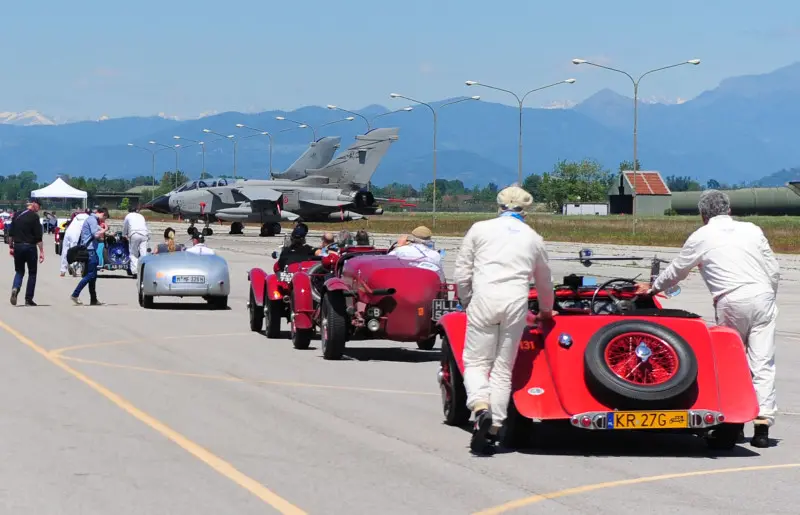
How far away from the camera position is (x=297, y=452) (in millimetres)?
9227

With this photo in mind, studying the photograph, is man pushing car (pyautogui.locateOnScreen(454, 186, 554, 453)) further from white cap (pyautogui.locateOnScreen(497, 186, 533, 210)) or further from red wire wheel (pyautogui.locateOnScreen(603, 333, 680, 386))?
red wire wheel (pyautogui.locateOnScreen(603, 333, 680, 386))

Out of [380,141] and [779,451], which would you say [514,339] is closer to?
[779,451]

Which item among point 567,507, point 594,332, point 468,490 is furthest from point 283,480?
point 594,332

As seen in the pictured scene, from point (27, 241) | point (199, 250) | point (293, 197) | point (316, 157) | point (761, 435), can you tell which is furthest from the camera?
point (316, 157)

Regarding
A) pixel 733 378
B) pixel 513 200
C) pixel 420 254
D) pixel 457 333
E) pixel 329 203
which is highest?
pixel 513 200

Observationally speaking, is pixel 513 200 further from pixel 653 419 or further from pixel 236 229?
pixel 236 229

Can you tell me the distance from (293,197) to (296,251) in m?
62.7

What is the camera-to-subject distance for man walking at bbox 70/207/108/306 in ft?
77.3

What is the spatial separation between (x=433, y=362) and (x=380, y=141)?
229ft

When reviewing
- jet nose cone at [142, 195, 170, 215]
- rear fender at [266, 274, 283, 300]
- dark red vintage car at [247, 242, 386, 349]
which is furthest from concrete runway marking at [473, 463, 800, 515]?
jet nose cone at [142, 195, 170, 215]

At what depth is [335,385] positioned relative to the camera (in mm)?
13156

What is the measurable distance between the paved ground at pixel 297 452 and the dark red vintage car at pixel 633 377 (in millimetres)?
283

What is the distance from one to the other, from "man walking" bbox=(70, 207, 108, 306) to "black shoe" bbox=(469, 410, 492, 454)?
15.3 meters

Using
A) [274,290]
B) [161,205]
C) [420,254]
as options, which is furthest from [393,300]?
[161,205]
